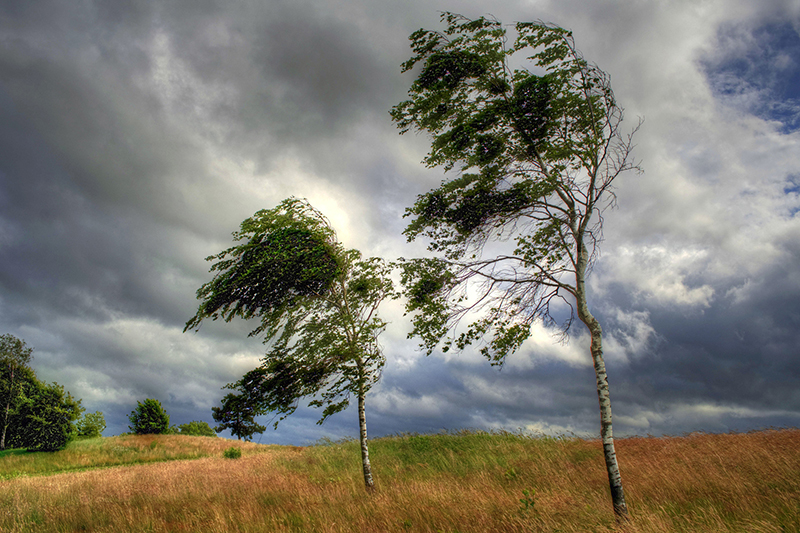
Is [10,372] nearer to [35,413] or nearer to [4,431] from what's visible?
[4,431]

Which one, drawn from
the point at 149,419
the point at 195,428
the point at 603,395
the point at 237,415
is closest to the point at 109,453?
the point at 149,419

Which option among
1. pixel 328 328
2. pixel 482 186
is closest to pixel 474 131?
pixel 482 186

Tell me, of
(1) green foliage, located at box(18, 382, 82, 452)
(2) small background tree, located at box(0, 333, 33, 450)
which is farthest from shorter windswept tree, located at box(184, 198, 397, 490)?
(2) small background tree, located at box(0, 333, 33, 450)

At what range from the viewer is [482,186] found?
8867 mm

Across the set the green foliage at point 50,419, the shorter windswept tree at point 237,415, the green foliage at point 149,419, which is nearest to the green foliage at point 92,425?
the green foliage at point 149,419

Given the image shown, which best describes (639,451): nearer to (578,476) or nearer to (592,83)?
(578,476)

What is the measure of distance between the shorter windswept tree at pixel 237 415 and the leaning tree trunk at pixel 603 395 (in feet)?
27.8

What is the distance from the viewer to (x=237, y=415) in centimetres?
1030

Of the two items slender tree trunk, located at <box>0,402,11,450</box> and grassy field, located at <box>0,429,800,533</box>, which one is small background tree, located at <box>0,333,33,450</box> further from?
grassy field, located at <box>0,429,800,533</box>

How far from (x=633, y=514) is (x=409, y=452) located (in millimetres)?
13153

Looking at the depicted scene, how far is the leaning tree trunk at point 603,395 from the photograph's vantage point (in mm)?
7105

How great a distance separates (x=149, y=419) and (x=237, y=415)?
36746mm

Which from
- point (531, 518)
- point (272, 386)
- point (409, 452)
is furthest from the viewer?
point (409, 452)

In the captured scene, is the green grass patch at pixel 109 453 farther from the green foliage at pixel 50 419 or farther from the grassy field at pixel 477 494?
the grassy field at pixel 477 494
